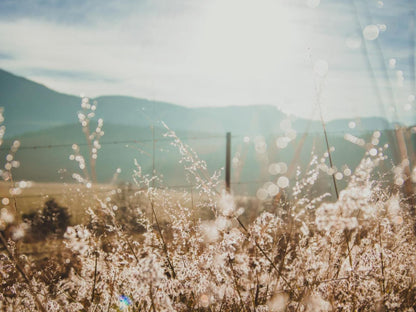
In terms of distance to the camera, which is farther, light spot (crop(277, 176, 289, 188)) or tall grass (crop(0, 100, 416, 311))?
light spot (crop(277, 176, 289, 188))

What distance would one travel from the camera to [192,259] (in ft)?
5.72

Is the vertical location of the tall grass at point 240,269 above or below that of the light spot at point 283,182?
below

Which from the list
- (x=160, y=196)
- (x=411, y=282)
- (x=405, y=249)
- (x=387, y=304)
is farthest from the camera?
(x=160, y=196)

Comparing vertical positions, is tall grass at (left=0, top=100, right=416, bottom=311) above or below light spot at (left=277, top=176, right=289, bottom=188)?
below

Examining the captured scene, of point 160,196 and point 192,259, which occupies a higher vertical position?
point 160,196

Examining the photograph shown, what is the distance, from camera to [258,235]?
167cm

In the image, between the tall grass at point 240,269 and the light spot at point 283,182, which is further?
the light spot at point 283,182

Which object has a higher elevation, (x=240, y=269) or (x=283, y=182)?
(x=283, y=182)

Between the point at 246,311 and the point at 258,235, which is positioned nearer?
the point at 246,311

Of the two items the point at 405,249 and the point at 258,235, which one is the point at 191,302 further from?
the point at 405,249

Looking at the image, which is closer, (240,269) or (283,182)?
(240,269)

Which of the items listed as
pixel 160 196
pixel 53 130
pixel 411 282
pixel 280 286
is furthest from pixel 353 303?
pixel 53 130

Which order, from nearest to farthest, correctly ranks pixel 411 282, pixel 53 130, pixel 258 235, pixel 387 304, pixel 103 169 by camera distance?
pixel 387 304
pixel 258 235
pixel 411 282
pixel 103 169
pixel 53 130

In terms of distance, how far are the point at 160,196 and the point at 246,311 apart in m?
0.89
